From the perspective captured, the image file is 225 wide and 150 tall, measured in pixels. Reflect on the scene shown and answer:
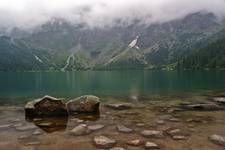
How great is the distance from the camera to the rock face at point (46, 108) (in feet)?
101

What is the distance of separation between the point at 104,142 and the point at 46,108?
1213 centimetres

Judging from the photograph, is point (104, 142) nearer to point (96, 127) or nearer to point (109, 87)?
point (96, 127)

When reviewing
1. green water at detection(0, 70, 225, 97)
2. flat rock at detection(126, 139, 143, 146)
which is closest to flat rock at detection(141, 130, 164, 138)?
flat rock at detection(126, 139, 143, 146)

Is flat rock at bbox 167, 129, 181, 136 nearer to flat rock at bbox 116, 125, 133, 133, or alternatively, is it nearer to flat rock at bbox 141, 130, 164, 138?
flat rock at bbox 141, 130, 164, 138

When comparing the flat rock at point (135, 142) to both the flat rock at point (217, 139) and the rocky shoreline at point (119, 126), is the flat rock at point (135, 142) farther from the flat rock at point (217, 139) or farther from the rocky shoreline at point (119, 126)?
the flat rock at point (217, 139)

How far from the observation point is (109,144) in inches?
789

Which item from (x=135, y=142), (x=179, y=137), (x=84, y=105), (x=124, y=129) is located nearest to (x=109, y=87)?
(x=84, y=105)

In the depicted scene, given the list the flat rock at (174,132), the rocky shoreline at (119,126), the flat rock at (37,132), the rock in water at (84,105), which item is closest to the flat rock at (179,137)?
the rocky shoreline at (119,126)

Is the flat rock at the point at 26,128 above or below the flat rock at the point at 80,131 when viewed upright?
below

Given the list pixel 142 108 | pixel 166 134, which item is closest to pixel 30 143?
pixel 166 134

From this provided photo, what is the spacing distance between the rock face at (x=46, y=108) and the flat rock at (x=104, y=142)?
33.8 ft

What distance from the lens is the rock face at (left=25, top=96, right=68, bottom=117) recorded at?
3077 cm

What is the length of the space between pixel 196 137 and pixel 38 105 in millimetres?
16193

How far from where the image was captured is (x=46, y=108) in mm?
30906
